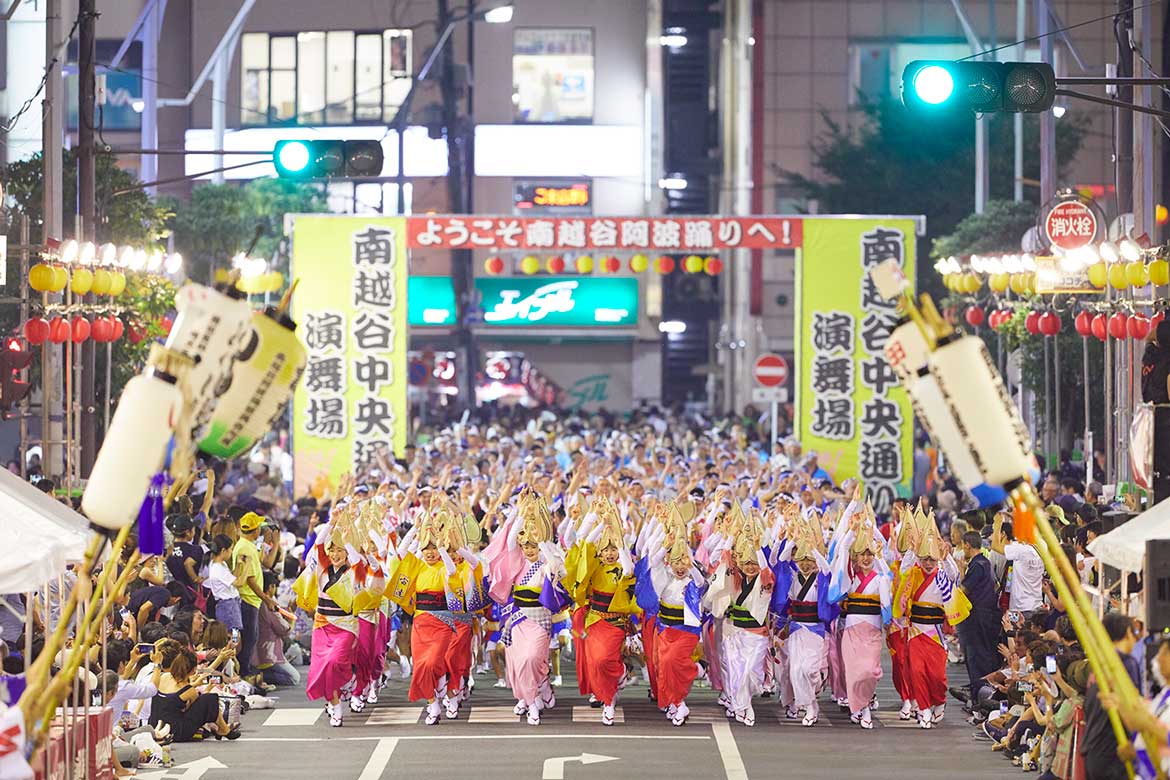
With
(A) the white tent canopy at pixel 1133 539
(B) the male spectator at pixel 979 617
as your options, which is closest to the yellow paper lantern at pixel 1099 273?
(B) the male spectator at pixel 979 617

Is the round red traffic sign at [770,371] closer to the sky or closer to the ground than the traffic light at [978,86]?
closer to the ground

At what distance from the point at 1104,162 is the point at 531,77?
50.8 ft

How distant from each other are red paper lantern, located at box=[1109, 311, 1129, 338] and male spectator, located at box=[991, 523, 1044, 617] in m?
2.77

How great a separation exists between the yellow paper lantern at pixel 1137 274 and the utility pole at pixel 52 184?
11.1 m

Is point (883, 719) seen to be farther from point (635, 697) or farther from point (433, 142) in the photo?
point (433, 142)

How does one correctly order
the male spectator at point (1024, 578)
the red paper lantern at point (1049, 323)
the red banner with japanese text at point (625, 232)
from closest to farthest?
the male spectator at point (1024, 578), the red paper lantern at point (1049, 323), the red banner with japanese text at point (625, 232)

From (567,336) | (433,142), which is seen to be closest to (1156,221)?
(567,336)

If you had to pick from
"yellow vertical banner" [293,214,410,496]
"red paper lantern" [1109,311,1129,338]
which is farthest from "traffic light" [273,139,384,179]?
"yellow vertical banner" [293,214,410,496]

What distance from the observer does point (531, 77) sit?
53.3m

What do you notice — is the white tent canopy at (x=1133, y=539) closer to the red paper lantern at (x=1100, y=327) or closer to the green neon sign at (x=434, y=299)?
the red paper lantern at (x=1100, y=327)

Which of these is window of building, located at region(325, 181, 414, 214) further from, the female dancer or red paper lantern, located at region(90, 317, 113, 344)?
the female dancer

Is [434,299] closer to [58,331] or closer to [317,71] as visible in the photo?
[317,71]

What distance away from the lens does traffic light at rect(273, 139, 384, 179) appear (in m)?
18.6

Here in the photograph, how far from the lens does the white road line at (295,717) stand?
17.0 m
